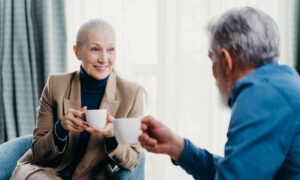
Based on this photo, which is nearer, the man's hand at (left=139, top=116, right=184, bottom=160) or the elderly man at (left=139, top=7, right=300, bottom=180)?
the elderly man at (left=139, top=7, right=300, bottom=180)

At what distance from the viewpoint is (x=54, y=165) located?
1.76m

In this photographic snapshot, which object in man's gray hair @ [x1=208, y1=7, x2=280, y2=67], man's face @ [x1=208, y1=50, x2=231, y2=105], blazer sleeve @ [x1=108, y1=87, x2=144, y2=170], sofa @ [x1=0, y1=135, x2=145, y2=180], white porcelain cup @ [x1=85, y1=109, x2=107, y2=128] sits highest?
man's gray hair @ [x1=208, y1=7, x2=280, y2=67]

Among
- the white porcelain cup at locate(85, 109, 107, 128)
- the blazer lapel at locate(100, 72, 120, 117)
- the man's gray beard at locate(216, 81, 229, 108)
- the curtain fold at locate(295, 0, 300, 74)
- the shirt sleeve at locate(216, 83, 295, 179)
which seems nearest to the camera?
the shirt sleeve at locate(216, 83, 295, 179)

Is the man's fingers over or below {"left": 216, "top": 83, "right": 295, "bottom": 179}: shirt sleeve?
below

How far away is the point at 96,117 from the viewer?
55.5 inches

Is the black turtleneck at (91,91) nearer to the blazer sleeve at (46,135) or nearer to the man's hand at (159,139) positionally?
the blazer sleeve at (46,135)

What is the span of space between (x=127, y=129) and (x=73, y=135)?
569 mm

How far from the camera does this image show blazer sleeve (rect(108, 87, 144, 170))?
64.2 inches

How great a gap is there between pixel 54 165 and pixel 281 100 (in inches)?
45.7

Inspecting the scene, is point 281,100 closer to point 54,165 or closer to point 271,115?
point 271,115

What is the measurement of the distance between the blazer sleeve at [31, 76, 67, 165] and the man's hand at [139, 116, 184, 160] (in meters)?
0.55

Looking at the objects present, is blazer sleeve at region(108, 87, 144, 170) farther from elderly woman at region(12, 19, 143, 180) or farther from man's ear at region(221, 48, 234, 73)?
man's ear at region(221, 48, 234, 73)

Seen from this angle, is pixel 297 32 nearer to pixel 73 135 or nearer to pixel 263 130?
pixel 73 135

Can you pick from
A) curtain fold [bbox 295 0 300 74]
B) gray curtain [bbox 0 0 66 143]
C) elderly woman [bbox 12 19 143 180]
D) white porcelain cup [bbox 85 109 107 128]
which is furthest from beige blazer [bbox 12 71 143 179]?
curtain fold [bbox 295 0 300 74]
